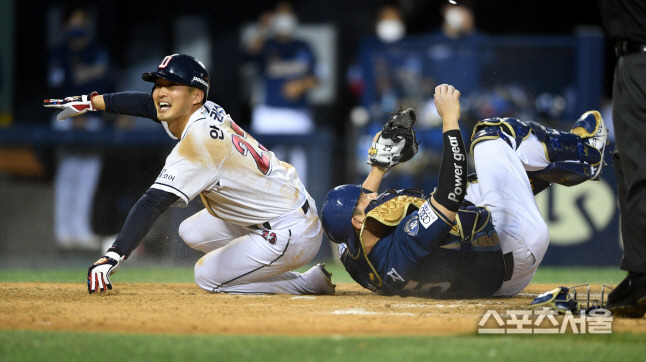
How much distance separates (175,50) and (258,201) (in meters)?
9.34

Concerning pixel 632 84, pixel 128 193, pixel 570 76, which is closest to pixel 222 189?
pixel 632 84

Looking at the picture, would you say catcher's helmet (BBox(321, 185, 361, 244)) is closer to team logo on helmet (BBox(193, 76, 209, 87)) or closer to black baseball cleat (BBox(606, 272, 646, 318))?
team logo on helmet (BBox(193, 76, 209, 87))

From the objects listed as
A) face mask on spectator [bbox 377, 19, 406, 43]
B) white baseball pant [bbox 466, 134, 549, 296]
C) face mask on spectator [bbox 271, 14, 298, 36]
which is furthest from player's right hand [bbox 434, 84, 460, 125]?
face mask on spectator [bbox 377, 19, 406, 43]

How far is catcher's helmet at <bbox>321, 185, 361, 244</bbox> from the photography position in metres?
4.93

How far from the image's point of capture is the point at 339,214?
16.2 ft

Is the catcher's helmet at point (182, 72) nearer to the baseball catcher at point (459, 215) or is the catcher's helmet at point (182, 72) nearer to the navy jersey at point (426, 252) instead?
the baseball catcher at point (459, 215)

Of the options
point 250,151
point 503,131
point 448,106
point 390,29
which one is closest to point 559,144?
point 503,131

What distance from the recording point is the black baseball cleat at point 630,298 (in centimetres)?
398

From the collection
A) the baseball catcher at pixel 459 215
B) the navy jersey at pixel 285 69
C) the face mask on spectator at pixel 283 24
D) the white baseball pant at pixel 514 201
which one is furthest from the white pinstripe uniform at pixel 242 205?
the face mask on spectator at pixel 283 24

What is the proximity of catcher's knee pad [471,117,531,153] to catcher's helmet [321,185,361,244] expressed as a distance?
3.01ft

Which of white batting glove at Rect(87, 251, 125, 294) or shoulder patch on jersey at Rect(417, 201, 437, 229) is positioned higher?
shoulder patch on jersey at Rect(417, 201, 437, 229)

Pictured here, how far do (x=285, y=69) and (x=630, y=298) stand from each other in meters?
7.46

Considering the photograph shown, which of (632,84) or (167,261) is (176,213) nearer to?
(167,261)

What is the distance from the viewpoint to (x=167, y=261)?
328 inches
